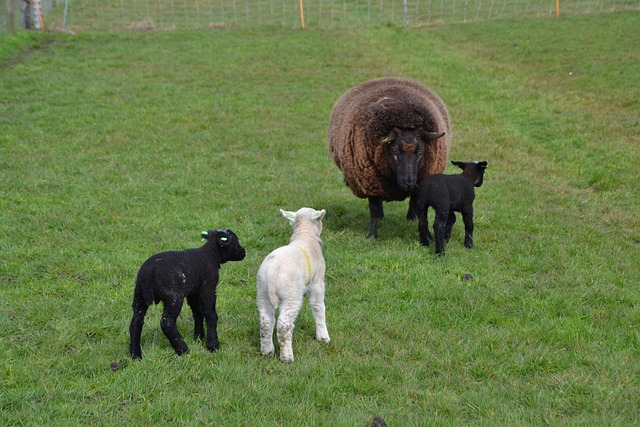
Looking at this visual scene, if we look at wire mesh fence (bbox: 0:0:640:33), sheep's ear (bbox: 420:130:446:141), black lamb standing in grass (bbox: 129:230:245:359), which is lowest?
black lamb standing in grass (bbox: 129:230:245:359)

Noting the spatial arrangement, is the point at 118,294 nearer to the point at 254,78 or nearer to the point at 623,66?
the point at 254,78

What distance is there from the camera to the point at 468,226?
8.95m

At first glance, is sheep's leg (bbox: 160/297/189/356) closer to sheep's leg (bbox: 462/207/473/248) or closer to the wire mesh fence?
sheep's leg (bbox: 462/207/473/248)

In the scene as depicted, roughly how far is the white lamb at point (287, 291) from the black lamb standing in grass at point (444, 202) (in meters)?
2.76

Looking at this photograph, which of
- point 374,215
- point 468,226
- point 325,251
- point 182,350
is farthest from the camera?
point 374,215

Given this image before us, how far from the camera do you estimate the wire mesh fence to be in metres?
28.7

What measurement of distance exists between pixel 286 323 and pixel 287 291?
0.26 meters

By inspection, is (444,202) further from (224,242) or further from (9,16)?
(9,16)

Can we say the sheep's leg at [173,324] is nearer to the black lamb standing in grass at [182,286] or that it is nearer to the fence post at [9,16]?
the black lamb standing in grass at [182,286]

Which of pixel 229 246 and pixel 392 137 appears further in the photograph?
pixel 392 137

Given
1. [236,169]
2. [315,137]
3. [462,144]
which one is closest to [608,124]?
[462,144]

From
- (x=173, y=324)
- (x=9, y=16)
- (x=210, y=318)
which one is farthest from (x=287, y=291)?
(x=9, y=16)

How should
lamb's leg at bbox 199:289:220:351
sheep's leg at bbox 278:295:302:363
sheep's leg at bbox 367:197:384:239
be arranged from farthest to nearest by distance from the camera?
sheep's leg at bbox 367:197:384:239 < lamb's leg at bbox 199:289:220:351 < sheep's leg at bbox 278:295:302:363

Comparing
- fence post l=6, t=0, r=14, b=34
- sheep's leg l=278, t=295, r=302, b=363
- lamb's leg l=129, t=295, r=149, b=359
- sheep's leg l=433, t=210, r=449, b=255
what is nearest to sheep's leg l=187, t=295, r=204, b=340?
lamb's leg l=129, t=295, r=149, b=359
